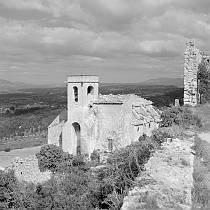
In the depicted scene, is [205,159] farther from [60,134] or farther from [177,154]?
[60,134]

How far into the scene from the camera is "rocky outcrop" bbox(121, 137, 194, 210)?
495 cm

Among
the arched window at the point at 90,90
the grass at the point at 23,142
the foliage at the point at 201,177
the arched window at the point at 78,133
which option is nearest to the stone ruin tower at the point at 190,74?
the foliage at the point at 201,177

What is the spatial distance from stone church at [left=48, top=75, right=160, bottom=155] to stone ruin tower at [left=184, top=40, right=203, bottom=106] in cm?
1116

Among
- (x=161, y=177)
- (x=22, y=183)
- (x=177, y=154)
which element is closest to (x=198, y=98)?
(x=22, y=183)

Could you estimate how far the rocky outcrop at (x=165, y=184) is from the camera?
4945mm

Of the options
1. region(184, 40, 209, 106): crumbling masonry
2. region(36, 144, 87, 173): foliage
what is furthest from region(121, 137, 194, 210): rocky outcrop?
region(36, 144, 87, 173): foliage

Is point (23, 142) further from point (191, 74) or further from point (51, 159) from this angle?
point (191, 74)

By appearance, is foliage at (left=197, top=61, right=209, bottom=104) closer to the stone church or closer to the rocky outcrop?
A: the stone church

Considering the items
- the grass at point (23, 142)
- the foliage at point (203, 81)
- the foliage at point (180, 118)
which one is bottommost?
the grass at point (23, 142)

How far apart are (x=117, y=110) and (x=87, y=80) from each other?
3991 millimetres

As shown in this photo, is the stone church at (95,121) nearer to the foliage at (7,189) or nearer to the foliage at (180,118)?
the foliage at (7,189)

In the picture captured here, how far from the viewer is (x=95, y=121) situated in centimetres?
2973

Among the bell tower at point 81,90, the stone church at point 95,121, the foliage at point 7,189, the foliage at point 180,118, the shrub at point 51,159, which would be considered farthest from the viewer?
the bell tower at point 81,90

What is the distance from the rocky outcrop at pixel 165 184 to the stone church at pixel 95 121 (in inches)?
841
